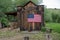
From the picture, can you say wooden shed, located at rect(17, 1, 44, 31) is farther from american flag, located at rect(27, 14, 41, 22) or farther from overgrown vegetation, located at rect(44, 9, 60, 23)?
overgrown vegetation, located at rect(44, 9, 60, 23)

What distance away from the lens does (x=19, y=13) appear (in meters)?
15.9

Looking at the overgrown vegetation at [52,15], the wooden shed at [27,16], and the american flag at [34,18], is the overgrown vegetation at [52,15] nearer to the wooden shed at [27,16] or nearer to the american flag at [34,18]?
the wooden shed at [27,16]

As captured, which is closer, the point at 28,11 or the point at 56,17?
the point at 28,11

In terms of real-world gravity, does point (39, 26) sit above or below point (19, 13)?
below

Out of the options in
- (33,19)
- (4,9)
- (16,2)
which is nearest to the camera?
(33,19)

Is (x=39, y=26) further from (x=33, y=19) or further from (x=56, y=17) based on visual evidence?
(x=56, y=17)

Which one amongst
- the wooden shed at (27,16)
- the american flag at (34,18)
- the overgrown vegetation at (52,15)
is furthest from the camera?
the overgrown vegetation at (52,15)

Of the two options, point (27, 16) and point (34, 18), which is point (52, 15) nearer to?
point (27, 16)

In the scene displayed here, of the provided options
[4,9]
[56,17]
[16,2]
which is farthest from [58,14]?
[4,9]

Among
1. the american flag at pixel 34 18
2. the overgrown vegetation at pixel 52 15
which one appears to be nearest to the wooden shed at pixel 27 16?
the american flag at pixel 34 18

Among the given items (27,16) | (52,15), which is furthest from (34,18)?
(52,15)

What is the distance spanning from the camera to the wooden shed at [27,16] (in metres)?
15.8

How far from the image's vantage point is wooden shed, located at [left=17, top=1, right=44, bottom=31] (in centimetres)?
1575

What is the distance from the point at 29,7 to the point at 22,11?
2.12ft
